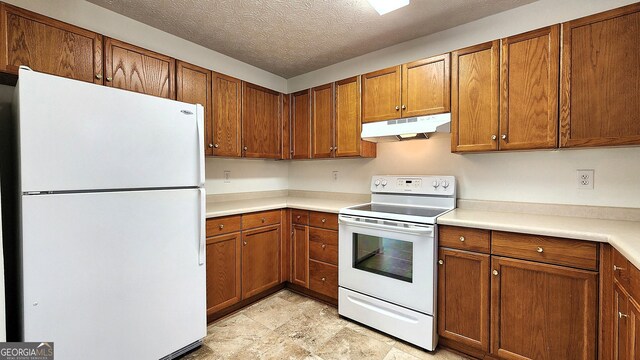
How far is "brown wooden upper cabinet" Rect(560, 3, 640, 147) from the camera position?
1499mm

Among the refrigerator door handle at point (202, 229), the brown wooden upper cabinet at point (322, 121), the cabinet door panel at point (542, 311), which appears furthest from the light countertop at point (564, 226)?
the refrigerator door handle at point (202, 229)

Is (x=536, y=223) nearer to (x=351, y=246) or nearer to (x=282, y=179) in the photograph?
(x=351, y=246)

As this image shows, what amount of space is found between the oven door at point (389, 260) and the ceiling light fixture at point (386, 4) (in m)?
1.49

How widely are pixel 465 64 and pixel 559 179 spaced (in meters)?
1.05

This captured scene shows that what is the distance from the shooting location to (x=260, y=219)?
8.29 feet

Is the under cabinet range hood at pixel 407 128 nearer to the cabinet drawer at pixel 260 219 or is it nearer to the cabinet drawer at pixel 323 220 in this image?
the cabinet drawer at pixel 323 220

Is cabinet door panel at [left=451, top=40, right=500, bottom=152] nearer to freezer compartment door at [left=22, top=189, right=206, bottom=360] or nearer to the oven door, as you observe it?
the oven door

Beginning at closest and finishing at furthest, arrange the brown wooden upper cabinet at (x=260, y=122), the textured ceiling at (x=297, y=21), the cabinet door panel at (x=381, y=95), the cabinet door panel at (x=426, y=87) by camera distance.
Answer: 1. the textured ceiling at (x=297, y=21)
2. the cabinet door panel at (x=426, y=87)
3. the cabinet door panel at (x=381, y=95)
4. the brown wooden upper cabinet at (x=260, y=122)

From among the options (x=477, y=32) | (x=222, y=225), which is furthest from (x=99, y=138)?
(x=477, y=32)

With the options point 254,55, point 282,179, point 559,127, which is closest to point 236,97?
point 254,55

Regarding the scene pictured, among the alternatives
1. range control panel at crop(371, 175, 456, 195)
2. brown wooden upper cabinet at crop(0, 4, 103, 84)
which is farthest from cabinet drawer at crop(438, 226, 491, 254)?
brown wooden upper cabinet at crop(0, 4, 103, 84)

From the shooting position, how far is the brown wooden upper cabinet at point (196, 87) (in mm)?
2201

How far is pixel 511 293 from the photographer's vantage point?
5.35 ft

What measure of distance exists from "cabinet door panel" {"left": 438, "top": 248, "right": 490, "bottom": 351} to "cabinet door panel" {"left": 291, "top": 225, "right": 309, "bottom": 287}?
4.00 feet
